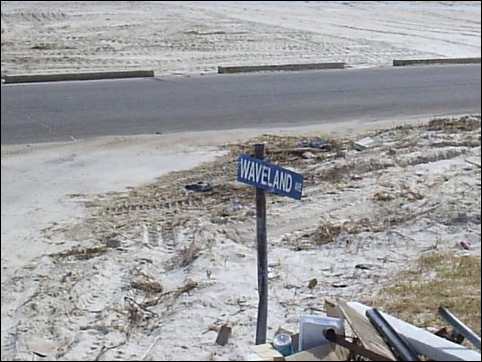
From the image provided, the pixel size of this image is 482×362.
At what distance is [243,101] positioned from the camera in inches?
388

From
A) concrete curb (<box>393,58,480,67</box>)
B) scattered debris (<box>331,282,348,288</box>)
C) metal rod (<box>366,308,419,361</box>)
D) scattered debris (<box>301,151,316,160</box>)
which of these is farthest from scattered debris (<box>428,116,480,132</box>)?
metal rod (<box>366,308,419,361</box>)

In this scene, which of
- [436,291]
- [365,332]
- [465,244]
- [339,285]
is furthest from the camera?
[465,244]

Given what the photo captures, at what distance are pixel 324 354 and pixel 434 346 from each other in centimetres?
49

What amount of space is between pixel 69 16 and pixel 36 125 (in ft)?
25.9

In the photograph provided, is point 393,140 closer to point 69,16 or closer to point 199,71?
point 199,71

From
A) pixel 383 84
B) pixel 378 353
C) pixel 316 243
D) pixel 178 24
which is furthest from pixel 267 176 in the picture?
pixel 178 24

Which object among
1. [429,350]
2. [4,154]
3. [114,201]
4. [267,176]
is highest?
[4,154]

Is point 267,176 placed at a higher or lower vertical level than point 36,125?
higher

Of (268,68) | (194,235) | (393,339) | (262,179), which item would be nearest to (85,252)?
(194,235)

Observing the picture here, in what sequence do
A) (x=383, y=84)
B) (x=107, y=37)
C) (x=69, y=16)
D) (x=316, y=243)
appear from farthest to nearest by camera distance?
(x=69, y=16) → (x=107, y=37) → (x=383, y=84) → (x=316, y=243)

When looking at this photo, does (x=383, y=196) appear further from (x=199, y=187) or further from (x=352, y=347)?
(x=352, y=347)

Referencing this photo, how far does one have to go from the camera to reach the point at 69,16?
15297 mm

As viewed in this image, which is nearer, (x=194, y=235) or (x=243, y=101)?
(x=194, y=235)

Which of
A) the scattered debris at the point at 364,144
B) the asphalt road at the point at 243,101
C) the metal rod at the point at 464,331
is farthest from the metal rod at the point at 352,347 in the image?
the asphalt road at the point at 243,101
